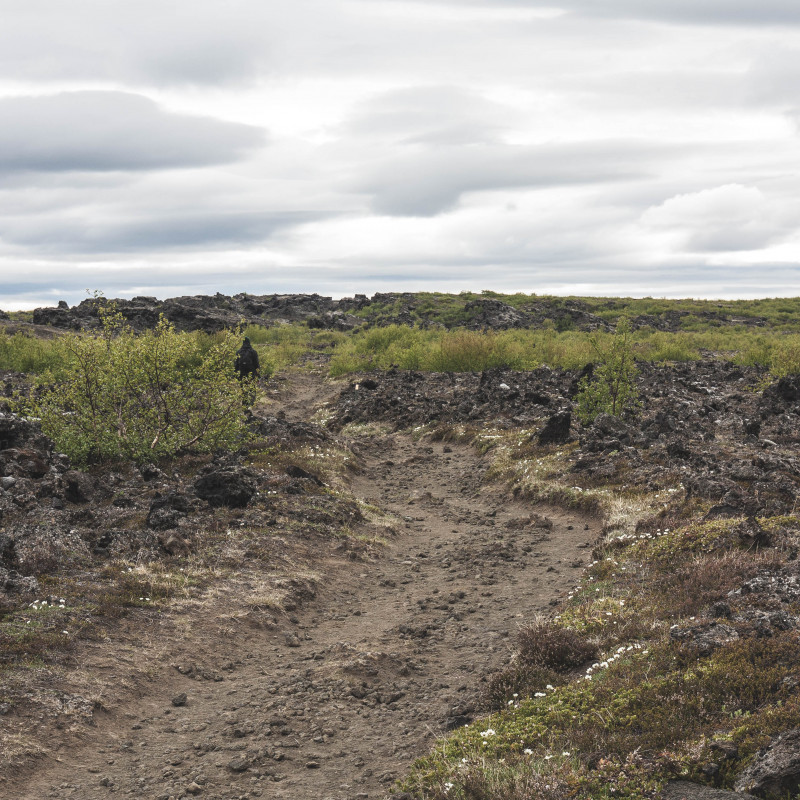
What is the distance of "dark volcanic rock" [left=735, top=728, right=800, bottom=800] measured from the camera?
500cm

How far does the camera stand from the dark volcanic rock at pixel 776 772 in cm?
500

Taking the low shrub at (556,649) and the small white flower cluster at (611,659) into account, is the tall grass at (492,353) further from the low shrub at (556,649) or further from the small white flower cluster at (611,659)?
the small white flower cluster at (611,659)

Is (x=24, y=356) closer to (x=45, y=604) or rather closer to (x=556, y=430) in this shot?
(x=556, y=430)

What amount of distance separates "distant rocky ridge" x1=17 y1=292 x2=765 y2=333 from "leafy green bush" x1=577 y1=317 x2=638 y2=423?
165 ft

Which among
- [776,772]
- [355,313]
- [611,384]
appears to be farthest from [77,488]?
[355,313]

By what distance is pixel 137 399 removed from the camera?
20.9m

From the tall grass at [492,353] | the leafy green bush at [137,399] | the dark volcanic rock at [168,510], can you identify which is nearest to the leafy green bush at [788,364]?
the tall grass at [492,353]

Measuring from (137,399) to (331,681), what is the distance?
13.8 metres

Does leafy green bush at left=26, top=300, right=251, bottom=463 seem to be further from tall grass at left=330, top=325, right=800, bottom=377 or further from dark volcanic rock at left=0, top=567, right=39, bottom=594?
tall grass at left=330, top=325, right=800, bottom=377

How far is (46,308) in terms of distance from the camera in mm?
89125

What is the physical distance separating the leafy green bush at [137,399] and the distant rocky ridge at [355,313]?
47.3 m

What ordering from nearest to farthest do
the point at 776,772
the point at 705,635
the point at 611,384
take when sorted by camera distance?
the point at 776,772 → the point at 705,635 → the point at 611,384

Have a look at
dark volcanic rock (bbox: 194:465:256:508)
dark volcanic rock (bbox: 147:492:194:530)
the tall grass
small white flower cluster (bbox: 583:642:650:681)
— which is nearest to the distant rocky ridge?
the tall grass

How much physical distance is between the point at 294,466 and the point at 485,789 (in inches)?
603
